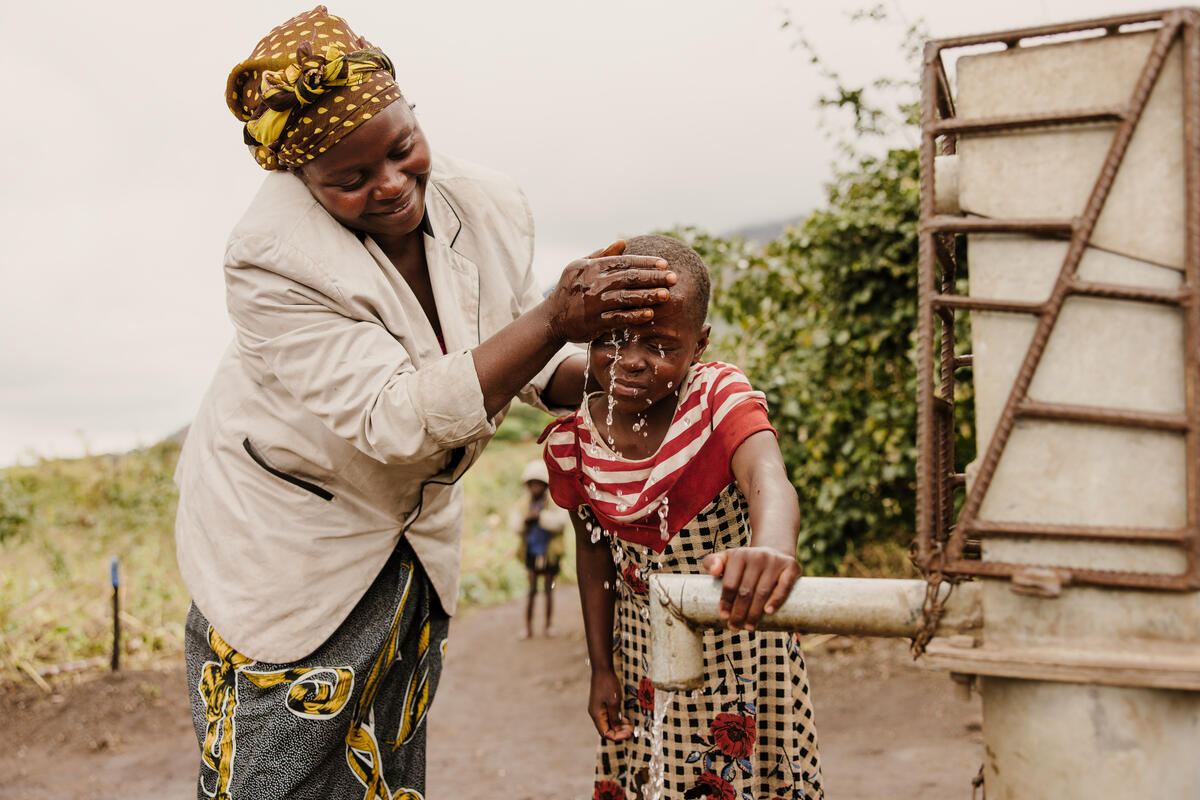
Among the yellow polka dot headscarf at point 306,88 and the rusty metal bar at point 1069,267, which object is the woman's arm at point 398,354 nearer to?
the yellow polka dot headscarf at point 306,88

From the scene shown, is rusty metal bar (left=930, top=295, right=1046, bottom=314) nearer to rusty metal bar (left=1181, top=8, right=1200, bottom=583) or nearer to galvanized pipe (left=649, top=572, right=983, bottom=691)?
rusty metal bar (left=1181, top=8, right=1200, bottom=583)

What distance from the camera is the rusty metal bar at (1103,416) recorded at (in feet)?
3.40

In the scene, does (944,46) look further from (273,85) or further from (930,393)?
(273,85)

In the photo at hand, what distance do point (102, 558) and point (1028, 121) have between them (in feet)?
24.8

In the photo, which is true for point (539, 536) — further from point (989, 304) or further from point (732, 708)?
point (989, 304)

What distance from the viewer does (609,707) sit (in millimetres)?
2064

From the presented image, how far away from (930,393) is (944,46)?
42cm

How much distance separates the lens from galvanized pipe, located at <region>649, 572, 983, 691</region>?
3.89 ft

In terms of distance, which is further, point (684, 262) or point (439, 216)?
point (439, 216)

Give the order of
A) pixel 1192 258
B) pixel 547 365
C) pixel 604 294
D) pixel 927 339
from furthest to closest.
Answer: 1. pixel 547 365
2. pixel 604 294
3. pixel 927 339
4. pixel 1192 258

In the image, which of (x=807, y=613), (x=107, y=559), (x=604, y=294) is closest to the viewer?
(x=807, y=613)

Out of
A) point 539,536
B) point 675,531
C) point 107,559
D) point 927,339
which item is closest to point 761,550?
point 927,339

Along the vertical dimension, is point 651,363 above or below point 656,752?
above

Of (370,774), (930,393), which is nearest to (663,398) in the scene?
(930,393)
